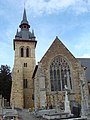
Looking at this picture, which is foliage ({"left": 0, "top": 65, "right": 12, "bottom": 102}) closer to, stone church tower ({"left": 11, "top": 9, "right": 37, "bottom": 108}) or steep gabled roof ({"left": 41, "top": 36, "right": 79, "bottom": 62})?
stone church tower ({"left": 11, "top": 9, "right": 37, "bottom": 108})

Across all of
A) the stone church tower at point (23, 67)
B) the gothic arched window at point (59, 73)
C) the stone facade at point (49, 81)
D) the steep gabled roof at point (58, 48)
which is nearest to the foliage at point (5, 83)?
the stone church tower at point (23, 67)

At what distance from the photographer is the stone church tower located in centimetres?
3269

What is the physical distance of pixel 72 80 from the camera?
28.4 meters

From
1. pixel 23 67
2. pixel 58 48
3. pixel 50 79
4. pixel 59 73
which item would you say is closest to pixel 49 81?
pixel 50 79

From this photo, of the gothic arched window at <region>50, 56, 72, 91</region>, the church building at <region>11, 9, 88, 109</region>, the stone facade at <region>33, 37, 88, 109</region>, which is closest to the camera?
the stone facade at <region>33, 37, 88, 109</region>

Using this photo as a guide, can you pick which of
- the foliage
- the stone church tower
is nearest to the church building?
the stone church tower

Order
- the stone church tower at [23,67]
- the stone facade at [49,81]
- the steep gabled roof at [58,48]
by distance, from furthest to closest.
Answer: the stone church tower at [23,67] → the steep gabled roof at [58,48] → the stone facade at [49,81]

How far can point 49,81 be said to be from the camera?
90.9 ft

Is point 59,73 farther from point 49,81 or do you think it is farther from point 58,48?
point 58,48

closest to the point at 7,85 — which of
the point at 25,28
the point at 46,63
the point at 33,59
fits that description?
the point at 33,59

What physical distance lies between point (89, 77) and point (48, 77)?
28.6ft

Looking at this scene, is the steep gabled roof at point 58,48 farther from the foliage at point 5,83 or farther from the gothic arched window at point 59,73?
the foliage at point 5,83

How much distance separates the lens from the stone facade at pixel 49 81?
26484 millimetres

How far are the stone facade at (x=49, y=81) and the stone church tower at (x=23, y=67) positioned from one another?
5.89m
